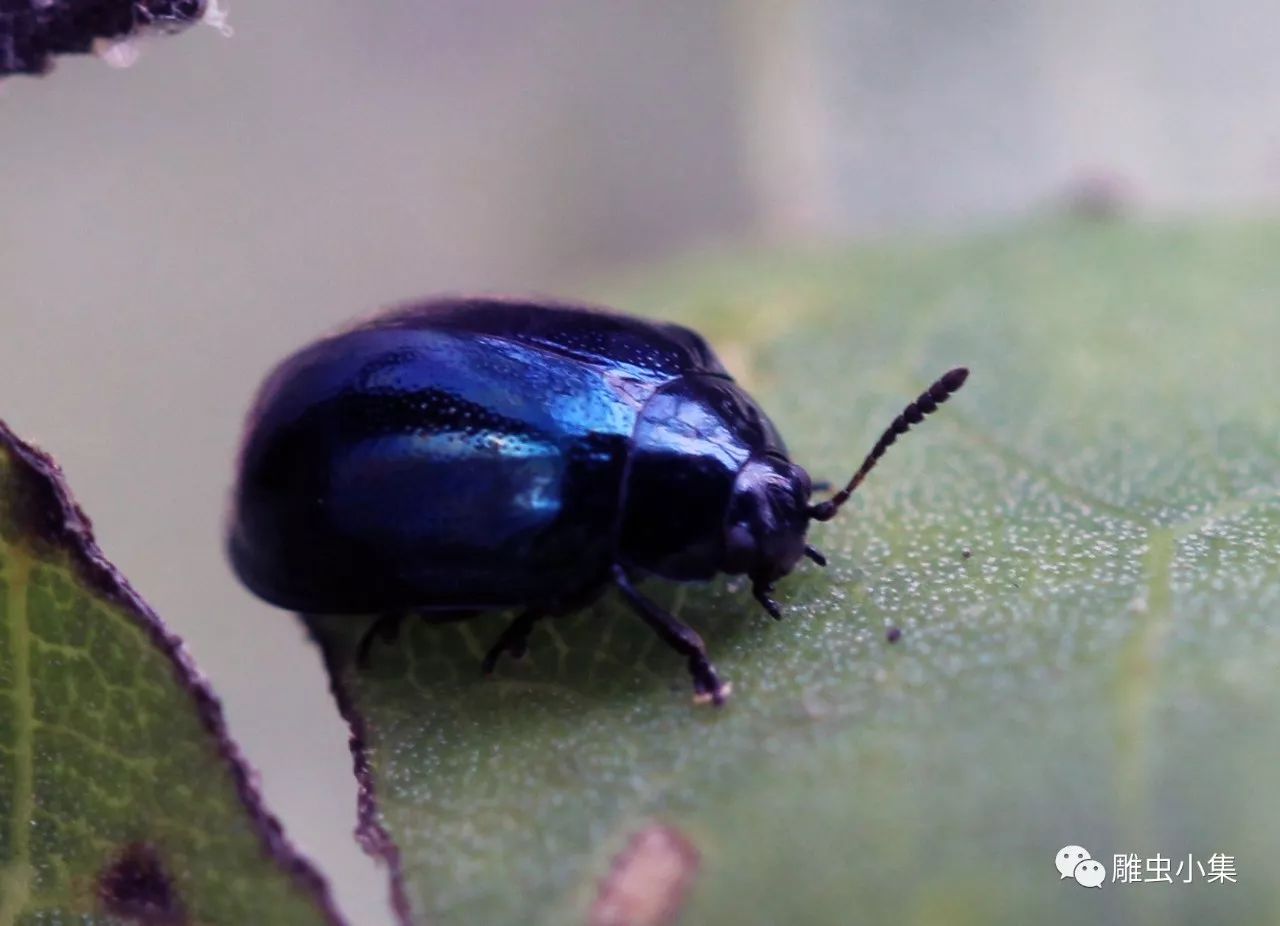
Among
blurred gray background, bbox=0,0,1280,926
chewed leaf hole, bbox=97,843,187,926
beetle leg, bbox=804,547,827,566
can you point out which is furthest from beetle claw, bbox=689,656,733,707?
blurred gray background, bbox=0,0,1280,926

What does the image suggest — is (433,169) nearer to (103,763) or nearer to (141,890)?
(103,763)

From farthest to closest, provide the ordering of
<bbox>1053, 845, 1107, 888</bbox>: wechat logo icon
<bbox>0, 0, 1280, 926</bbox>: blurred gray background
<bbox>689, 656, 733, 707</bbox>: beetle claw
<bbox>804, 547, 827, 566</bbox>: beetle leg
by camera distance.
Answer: <bbox>0, 0, 1280, 926</bbox>: blurred gray background
<bbox>804, 547, 827, 566</bbox>: beetle leg
<bbox>689, 656, 733, 707</bbox>: beetle claw
<bbox>1053, 845, 1107, 888</bbox>: wechat logo icon

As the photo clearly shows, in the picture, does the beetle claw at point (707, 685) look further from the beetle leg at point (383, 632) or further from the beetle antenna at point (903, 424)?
the beetle leg at point (383, 632)

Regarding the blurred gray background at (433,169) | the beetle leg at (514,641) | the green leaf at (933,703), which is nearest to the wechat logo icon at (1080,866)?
the green leaf at (933,703)

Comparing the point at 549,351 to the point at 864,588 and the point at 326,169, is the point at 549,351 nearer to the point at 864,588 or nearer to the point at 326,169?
the point at 864,588

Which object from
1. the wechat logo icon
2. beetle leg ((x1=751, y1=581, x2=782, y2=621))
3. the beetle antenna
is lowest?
beetle leg ((x1=751, y1=581, x2=782, y2=621))

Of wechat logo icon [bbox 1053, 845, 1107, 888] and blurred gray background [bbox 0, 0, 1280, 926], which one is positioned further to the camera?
blurred gray background [bbox 0, 0, 1280, 926]

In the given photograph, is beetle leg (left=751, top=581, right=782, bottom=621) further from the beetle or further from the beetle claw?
the beetle claw
